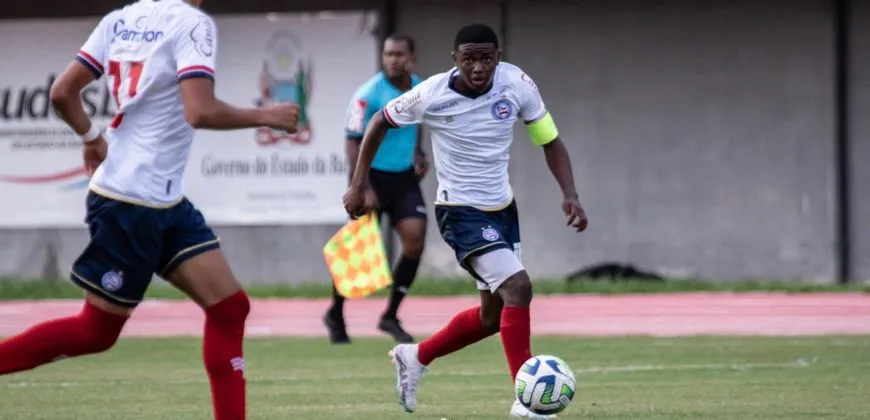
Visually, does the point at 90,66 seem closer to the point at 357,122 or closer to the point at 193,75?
the point at 193,75

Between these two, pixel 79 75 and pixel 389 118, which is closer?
pixel 79 75

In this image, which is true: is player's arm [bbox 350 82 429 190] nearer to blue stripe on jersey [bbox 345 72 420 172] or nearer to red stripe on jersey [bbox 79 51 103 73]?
red stripe on jersey [bbox 79 51 103 73]

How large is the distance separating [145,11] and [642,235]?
53.4ft

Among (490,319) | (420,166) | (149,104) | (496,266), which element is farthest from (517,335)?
(420,166)

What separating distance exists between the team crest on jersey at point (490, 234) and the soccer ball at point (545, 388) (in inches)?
35.7

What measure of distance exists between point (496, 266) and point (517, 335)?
406mm

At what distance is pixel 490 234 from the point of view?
31.2ft

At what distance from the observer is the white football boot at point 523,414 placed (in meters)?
8.84

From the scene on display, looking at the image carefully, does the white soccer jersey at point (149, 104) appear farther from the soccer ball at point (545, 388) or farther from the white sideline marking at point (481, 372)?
the white sideline marking at point (481, 372)

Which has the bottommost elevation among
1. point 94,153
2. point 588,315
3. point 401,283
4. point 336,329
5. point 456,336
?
point 588,315

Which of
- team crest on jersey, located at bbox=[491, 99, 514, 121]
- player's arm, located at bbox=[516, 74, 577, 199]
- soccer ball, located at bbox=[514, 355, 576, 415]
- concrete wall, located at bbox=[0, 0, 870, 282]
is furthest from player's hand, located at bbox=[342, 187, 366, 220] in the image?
concrete wall, located at bbox=[0, 0, 870, 282]

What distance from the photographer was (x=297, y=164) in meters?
23.2

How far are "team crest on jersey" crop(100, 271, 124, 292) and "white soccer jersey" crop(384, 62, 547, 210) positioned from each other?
2846 millimetres

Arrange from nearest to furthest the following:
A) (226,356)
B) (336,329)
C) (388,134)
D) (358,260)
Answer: (226,356) → (388,134) → (336,329) → (358,260)
